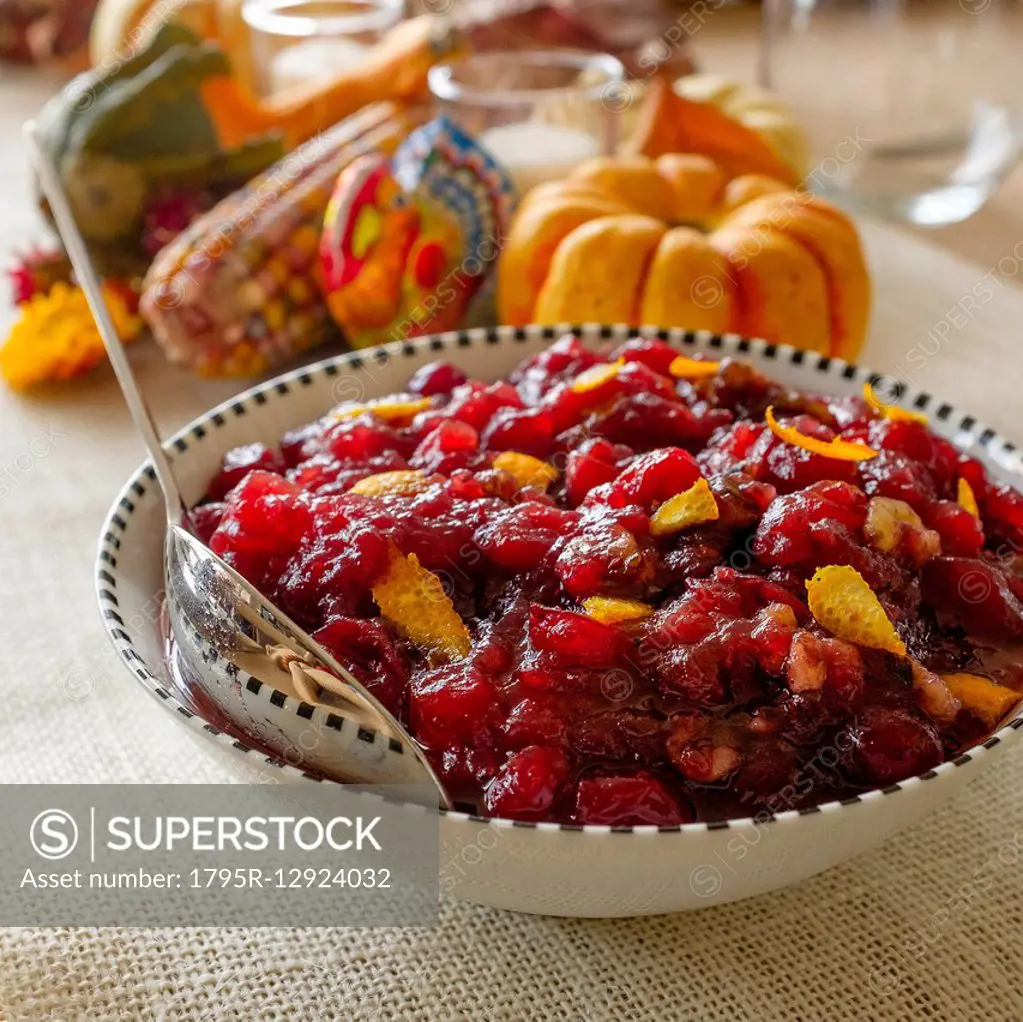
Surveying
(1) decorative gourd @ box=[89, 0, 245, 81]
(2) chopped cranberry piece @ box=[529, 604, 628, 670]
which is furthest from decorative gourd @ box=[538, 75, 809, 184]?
(2) chopped cranberry piece @ box=[529, 604, 628, 670]

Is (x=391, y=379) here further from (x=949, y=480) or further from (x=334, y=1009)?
(x=334, y=1009)

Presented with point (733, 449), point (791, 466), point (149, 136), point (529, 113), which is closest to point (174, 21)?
point (149, 136)

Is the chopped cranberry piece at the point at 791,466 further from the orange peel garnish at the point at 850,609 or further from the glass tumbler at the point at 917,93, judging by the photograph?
the glass tumbler at the point at 917,93

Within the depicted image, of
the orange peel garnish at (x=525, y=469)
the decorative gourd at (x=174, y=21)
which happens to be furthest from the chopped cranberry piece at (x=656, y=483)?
the decorative gourd at (x=174, y=21)

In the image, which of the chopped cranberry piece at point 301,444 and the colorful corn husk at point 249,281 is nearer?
the chopped cranberry piece at point 301,444

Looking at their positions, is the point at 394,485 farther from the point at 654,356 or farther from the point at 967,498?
the point at 967,498

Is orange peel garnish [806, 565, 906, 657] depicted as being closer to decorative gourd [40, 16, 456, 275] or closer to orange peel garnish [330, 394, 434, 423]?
orange peel garnish [330, 394, 434, 423]
